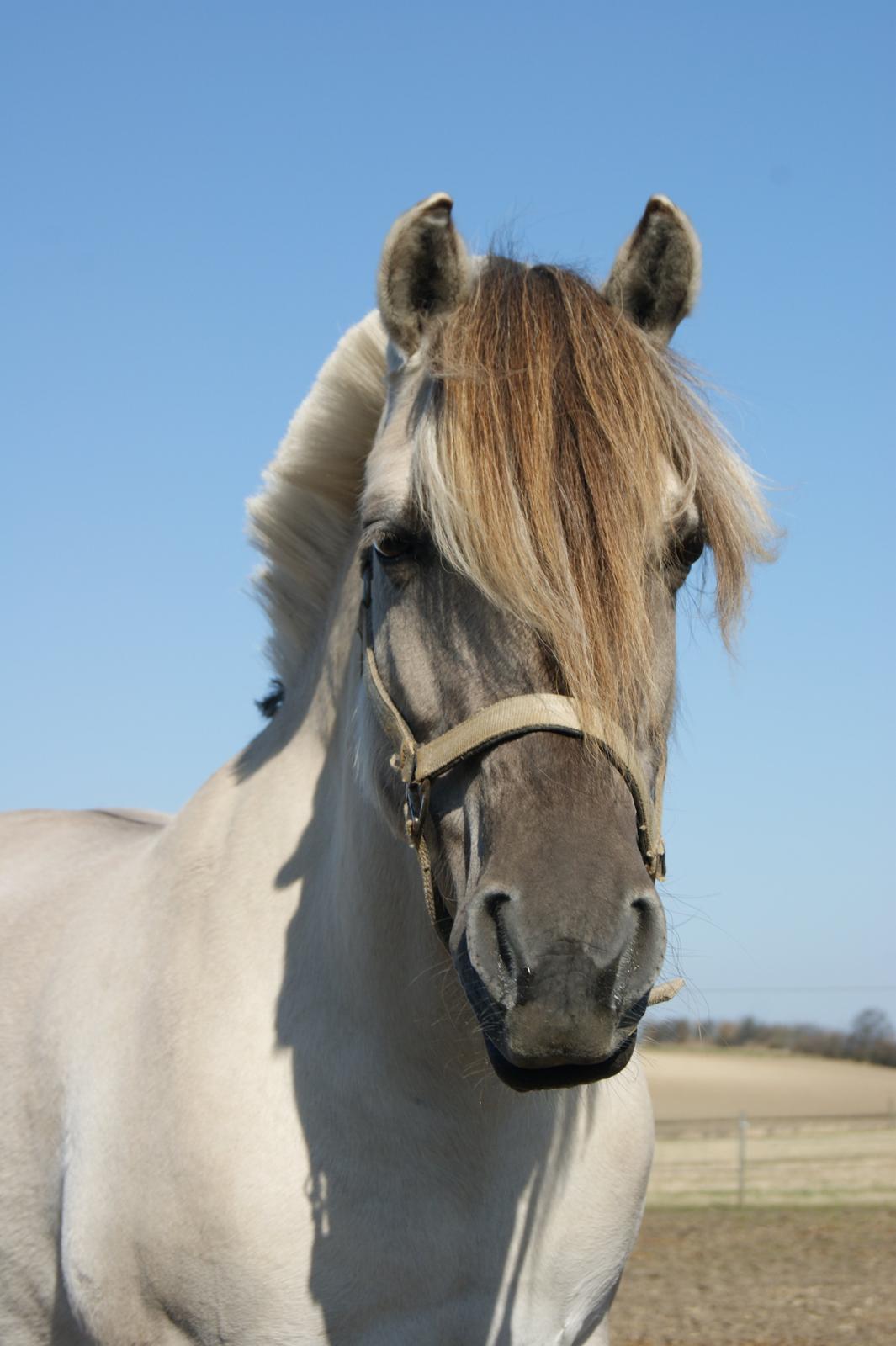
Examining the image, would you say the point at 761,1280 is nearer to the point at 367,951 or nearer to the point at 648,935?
the point at 367,951

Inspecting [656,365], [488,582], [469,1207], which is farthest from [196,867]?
[656,365]

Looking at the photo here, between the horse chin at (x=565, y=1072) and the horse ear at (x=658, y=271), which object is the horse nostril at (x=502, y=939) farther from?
the horse ear at (x=658, y=271)

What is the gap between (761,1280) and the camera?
11.4 metres

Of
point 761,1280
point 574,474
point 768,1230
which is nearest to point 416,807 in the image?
point 574,474

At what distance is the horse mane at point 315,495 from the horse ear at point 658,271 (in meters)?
0.59

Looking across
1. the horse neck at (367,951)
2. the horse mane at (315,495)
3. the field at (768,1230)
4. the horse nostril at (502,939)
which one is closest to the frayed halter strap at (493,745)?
the horse neck at (367,951)

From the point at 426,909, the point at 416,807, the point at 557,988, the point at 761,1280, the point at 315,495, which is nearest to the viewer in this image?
the point at 557,988

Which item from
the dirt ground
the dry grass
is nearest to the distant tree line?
the dry grass

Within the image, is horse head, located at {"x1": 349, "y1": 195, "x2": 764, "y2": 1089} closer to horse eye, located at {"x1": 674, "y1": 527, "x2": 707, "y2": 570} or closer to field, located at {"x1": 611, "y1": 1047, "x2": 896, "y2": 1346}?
horse eye, located at {"x1": 674, "y1": 527, "x2": 707, "y2": 570}

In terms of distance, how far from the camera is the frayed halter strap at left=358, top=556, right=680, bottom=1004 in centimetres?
207

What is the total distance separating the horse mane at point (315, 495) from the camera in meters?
2.98

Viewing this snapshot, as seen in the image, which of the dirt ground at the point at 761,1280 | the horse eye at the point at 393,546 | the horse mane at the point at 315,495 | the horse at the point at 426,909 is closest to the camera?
the horse at the point at 426,909

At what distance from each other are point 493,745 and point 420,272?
101 centimetres

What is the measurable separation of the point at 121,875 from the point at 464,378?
1.69 meters
